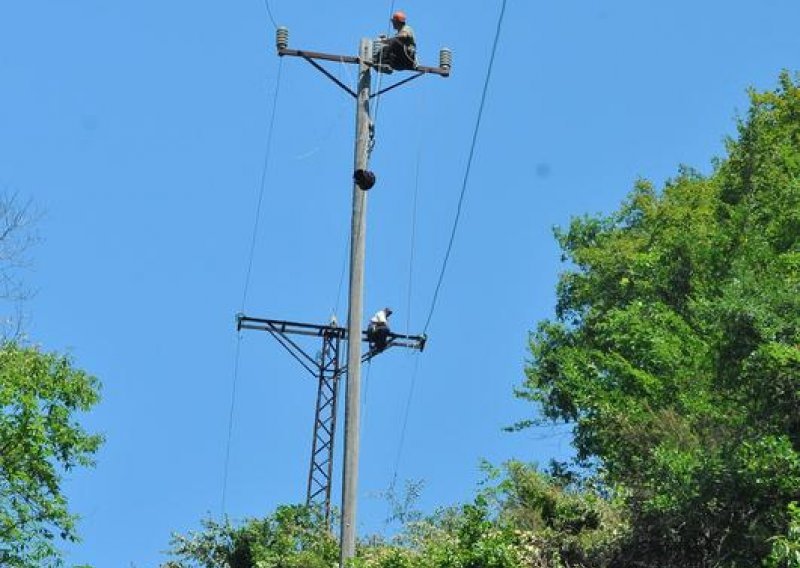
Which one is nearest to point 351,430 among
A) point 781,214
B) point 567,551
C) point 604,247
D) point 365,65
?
point 567,551

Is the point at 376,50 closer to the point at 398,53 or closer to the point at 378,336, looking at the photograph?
the point at 398,53

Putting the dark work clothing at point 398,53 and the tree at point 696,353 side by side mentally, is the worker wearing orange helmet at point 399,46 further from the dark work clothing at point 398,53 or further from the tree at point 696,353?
the tree at point 696,353

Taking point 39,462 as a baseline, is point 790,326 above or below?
below

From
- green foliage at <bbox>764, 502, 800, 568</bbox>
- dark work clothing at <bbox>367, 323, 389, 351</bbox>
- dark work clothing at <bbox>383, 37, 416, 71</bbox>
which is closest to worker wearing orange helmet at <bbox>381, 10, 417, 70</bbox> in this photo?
dark work clothing at <bbox>383, 37, 416, 71</bbox>

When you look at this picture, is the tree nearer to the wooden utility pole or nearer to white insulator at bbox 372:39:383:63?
the wooden utility pole

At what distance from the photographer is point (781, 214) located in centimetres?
2083

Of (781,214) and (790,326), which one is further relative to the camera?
(781,214)

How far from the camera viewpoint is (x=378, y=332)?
1744 centimetres

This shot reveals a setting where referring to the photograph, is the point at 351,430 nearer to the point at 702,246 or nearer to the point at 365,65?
the point at 365,65

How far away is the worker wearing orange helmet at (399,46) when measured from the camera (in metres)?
15.9

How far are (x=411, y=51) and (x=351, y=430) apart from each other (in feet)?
14.7

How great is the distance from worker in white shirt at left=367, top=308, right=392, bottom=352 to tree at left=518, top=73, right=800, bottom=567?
129 inches

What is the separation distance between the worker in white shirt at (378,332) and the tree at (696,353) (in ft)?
10.7

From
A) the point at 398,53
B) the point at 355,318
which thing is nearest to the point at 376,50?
the point at 398,53
